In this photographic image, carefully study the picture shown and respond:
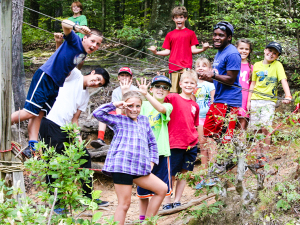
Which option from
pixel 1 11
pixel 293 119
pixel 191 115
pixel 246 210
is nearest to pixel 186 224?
Answer: pixel 246 210

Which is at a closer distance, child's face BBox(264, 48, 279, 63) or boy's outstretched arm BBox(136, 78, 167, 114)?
boy's outstretched arm BBox(136, 78, 167, 114)

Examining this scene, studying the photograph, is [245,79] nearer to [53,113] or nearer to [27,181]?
[53,113]

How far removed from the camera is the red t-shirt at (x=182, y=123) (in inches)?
145

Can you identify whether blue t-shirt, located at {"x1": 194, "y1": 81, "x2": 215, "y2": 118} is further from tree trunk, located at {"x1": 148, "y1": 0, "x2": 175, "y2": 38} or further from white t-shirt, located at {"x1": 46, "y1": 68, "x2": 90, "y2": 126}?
tree trunk, located at {"x1": 148, "y1": 0, "x2": 175, "y2": 38}

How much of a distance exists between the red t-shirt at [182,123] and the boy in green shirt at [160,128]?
0.13 meters

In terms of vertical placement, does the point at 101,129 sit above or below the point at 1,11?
below

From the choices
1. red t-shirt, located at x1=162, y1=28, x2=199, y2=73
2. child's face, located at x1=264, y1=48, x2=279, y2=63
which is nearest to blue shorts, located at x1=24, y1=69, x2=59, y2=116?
red t-shirt, located at x1=162, y1=28, x2=199, y2=73

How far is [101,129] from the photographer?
5.20 m

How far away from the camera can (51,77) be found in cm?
351

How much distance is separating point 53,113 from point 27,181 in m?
1.85

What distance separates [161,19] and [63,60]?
21.8 feet

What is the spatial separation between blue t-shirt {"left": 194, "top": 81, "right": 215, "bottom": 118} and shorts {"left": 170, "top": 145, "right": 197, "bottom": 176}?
902mm

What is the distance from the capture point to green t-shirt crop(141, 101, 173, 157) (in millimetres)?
3486

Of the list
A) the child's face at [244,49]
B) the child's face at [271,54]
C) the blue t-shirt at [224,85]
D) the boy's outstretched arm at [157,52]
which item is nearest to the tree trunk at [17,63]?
the boy's outstretched arm at [157,52]
